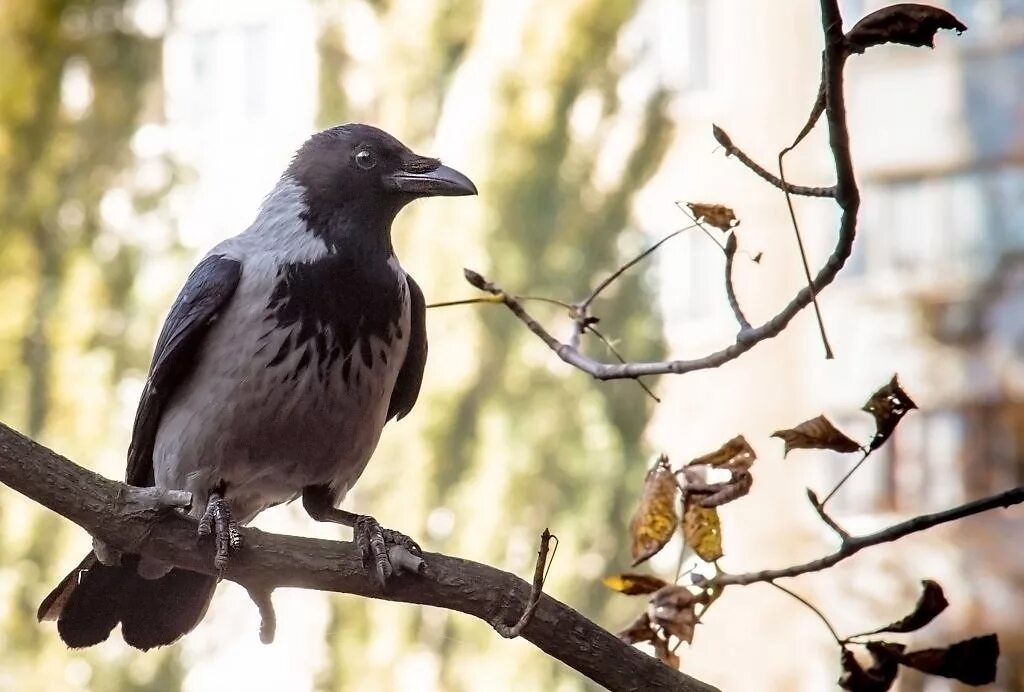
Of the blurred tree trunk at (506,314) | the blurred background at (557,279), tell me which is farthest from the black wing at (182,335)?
the blurred tree trunk at (506,314)

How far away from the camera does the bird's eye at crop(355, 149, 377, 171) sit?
59.4 inches

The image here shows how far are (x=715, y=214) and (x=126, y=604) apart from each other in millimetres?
896

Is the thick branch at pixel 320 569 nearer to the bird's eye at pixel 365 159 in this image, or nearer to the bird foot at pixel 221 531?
the bird foot at pixel 221 531

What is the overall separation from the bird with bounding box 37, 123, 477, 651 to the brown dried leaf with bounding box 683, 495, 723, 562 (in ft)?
1.40

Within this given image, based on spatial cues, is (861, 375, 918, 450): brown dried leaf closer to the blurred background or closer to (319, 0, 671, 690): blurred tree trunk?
the blurred background

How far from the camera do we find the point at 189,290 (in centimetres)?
148

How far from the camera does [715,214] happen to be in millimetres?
963

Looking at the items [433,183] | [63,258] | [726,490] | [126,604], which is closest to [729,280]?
[726,490]

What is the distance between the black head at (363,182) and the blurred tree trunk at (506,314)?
2624 millimetres

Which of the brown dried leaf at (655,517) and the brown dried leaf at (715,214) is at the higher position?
the brown dried leaf at (715,214)

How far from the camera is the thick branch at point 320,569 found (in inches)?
41.1

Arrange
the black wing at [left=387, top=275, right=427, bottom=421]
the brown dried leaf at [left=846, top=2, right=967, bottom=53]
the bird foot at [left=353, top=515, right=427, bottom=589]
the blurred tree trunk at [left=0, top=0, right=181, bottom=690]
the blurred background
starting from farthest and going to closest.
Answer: the blurred tree trunk at [left=0, top=0, right=181, bottom=690]
the blurred background
the black wing at [left=387, top=275, right=427, bottom=421]
the bird foot at [left=353, top=515, right=427, bottom=589]
the brown dried leaf at [left=846, top=2, right=967, bottom=53]

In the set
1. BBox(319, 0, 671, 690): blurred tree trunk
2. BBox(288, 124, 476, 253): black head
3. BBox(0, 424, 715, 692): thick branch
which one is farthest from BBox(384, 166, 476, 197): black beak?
BBox(319, 0, 671, 690): blurred tree trunk

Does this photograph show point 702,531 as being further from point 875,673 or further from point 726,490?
point 875,673
